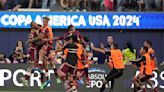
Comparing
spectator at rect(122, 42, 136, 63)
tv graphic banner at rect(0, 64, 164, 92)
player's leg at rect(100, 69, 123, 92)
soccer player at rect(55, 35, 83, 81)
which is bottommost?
tv graphic banner at rect(0, 64, 164, 92)

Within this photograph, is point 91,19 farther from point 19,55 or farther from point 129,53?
point 19,55

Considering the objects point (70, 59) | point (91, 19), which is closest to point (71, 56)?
point (70, 59)

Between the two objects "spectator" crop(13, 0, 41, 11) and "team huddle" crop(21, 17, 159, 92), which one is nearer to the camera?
"team huddle" crop(21, 17, 159, 92)

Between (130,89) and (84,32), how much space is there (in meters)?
4.05

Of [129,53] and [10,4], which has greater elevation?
[10,4]

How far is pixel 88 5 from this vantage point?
24203mm

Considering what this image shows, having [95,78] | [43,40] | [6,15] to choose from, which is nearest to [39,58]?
[43,40]

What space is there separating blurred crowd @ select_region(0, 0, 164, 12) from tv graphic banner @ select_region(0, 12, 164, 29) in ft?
1.59

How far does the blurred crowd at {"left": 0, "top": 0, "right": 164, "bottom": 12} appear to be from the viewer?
2394 centimetres

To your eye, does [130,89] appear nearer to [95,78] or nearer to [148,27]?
[95,78]

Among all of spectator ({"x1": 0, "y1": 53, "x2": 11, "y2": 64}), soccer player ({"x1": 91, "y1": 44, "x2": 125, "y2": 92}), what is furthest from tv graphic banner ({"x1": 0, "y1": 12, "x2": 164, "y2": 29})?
soccer player ({"x1": 91, "y1": 44, "x2": 125, "y2": 92})

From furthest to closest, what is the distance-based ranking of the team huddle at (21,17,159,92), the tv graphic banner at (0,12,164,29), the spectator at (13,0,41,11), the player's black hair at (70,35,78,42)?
the spectator at (13,0,41,11) < the tv graphic banner at (0,12,164,29) < the team huddle at (21,17,159,92) < the player's black hair at (70,35,78,42)

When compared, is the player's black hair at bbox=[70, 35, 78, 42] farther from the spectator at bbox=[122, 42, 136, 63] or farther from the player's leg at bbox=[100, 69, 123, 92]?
the spectator at bbox=[122, 42, 136, 63]

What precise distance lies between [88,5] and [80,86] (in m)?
4.64
